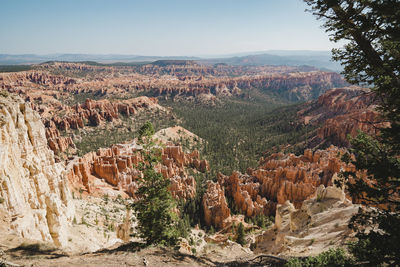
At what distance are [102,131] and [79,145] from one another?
717 inches

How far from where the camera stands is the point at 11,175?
13484 mm

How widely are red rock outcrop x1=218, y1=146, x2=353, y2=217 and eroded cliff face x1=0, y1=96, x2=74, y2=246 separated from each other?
2804 centimetres

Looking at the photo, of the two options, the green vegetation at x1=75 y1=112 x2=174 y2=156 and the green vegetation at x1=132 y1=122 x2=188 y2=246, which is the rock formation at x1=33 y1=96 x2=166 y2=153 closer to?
the green vegetation at x1=75 y1=112 x2=174 y2=156

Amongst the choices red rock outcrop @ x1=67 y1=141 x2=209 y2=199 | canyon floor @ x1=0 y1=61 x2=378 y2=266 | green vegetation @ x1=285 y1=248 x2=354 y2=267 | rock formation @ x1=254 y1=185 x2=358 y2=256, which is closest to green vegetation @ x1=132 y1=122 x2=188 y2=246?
canyon floor @ x1=0 y1=61 x2=378 y2=266

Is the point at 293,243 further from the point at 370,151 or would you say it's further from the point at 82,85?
the point at 82,85

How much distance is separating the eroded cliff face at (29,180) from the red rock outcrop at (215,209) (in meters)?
22.3

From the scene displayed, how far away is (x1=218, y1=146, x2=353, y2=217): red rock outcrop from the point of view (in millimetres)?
37500

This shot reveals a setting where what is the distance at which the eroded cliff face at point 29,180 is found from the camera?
12.8m

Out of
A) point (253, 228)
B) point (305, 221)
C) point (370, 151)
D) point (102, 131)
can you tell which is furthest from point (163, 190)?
point (102, 131)

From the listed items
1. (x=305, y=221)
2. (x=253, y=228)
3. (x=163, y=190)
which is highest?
(x=163, y=190)

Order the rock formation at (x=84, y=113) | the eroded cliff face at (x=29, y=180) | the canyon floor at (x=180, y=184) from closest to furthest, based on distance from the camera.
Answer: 1. the canyon floor at (x=180, y=184)
2. the eroded cliff face at (x=29, y=180)
3. the rock formation at (x=84, y=113)

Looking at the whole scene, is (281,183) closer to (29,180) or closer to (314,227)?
(314,227)

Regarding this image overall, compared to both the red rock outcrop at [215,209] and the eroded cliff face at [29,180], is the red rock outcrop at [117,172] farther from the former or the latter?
the eroded cliff face at [29,180]

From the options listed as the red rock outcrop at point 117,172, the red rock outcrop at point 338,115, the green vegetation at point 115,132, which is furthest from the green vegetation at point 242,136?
the green vegetation at point 115,132
